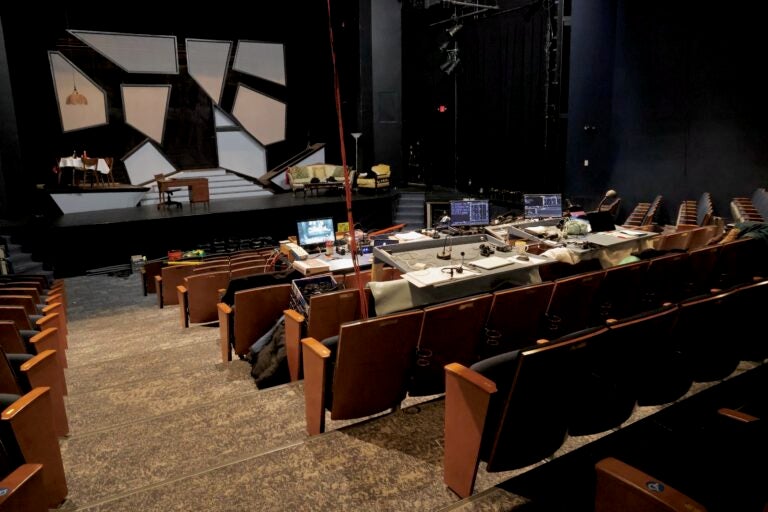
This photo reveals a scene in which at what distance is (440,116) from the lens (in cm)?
1308

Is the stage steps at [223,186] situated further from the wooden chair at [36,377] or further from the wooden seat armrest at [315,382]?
the wooden seat armrest at [315,382]

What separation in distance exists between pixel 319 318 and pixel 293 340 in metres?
0.23

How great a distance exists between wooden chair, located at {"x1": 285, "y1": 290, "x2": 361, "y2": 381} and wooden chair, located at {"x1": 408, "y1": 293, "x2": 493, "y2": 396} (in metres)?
0.68

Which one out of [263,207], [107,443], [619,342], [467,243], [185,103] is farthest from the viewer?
[185,103]

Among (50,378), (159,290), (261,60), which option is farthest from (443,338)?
(261,60)

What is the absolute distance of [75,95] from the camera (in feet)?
34.0

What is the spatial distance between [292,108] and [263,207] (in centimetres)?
371

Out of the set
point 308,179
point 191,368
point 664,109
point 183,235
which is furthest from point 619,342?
point 308,179

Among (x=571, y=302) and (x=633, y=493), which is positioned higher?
(x=571, y=302)

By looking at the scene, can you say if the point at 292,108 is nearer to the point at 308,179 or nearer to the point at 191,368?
the point at 308,179

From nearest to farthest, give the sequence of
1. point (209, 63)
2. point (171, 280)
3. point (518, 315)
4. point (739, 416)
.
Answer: point (739, 416)
point (518, 315)
point (171, 280)
point (209, 63)

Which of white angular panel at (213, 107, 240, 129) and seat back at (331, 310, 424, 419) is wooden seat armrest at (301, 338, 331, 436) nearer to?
seat back at (331, 310, 424, 419)

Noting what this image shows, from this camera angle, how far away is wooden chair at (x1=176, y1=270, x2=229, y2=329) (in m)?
5.07

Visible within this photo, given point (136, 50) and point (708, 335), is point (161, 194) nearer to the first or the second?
point (136, 50)
